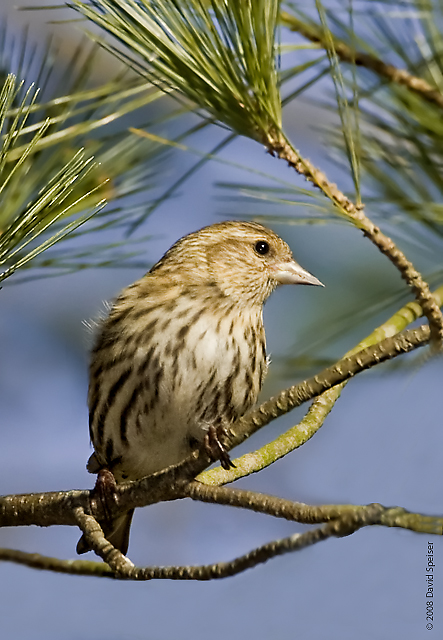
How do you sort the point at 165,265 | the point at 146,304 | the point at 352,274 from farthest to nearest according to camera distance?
the point at 352,274, the point at 165,265, the point at 146,304

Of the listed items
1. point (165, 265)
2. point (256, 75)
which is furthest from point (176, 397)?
point (256, 75)

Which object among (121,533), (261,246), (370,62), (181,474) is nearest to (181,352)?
(261,246)

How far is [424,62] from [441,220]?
514 mm

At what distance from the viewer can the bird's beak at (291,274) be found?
3358 mm

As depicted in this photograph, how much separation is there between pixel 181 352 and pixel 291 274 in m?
0.69

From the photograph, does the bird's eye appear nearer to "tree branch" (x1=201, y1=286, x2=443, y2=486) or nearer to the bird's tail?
the bird's tail

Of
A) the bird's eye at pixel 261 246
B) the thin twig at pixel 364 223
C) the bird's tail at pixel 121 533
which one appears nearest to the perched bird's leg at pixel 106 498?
the bird's tail at pixel 121 533

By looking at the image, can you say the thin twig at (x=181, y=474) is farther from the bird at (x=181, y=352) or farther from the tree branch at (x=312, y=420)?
the bird at (x=181, y=352)

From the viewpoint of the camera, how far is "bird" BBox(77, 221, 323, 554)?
2.99 m

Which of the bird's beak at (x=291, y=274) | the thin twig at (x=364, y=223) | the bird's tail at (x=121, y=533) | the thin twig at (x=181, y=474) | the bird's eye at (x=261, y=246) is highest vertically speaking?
the bird's eye at (x=261, y=246)

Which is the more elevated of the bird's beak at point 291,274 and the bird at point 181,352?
the bird's beak at point 291,274

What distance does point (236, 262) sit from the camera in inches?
137

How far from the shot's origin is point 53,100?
249 centimetres

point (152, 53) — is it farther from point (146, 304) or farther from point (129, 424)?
point (129, 424)
